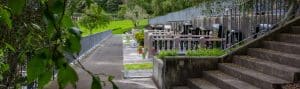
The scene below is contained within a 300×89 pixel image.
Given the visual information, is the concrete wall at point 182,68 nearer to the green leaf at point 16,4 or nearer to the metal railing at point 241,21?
the metal railing at point 241,21

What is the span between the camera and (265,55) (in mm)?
10617

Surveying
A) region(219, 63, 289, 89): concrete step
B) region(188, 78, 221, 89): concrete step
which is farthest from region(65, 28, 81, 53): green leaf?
region(188, 78, 221, 89): concrete step

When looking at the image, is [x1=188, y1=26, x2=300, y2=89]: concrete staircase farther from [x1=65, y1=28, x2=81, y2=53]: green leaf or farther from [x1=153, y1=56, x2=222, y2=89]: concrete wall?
[x1=65, y1=28, x2=81, y2=53]: green leaf

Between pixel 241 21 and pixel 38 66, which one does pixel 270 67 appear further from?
pixel 38 66

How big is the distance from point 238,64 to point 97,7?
1025cm

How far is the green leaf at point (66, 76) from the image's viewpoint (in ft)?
3.20

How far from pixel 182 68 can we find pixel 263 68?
95.3 inches

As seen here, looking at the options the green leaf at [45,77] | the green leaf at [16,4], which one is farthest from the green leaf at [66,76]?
the green leaf at [16,4]

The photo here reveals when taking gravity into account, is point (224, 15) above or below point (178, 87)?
above

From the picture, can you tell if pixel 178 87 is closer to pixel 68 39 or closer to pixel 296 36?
pixel 296 36

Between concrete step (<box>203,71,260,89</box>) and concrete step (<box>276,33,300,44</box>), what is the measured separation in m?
1.61

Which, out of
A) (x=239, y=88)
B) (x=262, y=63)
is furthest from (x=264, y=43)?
(x=239, y=88)

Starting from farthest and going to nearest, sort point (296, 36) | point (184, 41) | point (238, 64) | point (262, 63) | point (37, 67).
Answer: point (184, 41)
point (238, 64)
point (296, 36)
point (262, 63)
point (37, 67)

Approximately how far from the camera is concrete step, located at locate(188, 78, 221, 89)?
10.1 metres
